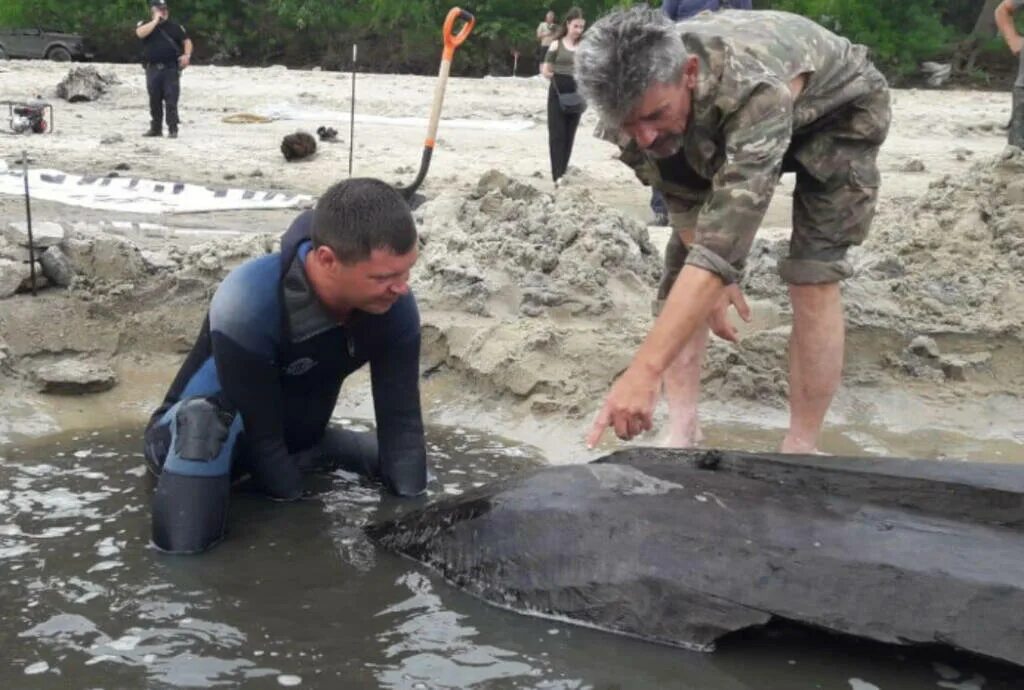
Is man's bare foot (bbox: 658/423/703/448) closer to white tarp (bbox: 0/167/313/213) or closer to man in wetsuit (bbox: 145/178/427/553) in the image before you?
man in wetsuit (bbox: 145/178/427/553)

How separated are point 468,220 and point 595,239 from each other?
69 cm

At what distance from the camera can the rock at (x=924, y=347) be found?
5387 millimetres

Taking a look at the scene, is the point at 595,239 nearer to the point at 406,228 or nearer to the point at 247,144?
the point at 406,228

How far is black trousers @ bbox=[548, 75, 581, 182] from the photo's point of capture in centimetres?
977

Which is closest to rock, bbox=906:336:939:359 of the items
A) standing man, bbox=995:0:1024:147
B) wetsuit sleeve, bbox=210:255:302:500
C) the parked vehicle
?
wetsuit sleeve, bbox=210:255:302:500

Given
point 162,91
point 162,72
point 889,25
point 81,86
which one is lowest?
point 81,86

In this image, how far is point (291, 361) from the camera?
3961mm

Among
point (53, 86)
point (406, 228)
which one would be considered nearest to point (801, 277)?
point (406, 228)

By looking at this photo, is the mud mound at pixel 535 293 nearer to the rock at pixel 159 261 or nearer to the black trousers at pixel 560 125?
the rock at pixel 159 261

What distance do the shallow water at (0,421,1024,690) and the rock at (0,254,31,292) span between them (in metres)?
1.69

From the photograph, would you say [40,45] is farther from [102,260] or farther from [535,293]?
[535,293]

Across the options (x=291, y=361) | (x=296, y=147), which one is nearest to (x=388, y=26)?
(x=296, y=147)

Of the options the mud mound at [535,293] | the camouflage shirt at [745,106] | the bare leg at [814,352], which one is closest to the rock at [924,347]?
the mud mound at [535,293]

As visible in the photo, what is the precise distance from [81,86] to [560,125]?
30.3 ft
